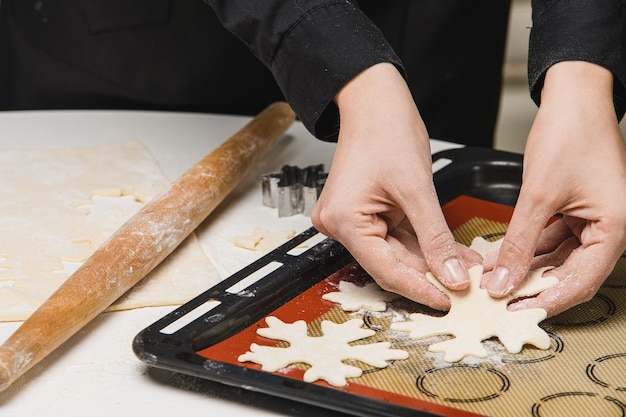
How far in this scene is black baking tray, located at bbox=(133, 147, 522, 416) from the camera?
0.76m

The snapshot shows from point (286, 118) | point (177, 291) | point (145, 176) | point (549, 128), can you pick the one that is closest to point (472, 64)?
point (286, 118)

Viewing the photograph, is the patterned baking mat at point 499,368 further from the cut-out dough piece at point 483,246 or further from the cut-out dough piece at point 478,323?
the cut-out dough piece at point 483,246

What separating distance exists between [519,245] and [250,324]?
11.4 inches

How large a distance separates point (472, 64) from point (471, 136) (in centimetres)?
15

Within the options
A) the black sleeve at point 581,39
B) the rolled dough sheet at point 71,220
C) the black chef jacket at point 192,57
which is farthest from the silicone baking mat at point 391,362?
the black chef jacket at point 192,57

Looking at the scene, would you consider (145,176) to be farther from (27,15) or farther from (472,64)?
(472,64)

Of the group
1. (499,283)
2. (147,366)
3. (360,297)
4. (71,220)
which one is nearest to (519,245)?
(499,283)

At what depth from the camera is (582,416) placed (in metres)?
0.78

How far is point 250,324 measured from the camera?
0.93m

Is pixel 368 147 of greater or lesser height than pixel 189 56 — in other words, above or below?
above

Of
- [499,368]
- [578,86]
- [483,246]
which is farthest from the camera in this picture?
[483,246]

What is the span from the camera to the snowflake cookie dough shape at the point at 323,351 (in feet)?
2.74

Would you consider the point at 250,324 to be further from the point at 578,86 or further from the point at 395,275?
the point at 578,86

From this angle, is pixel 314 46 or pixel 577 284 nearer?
pixel 577 284
